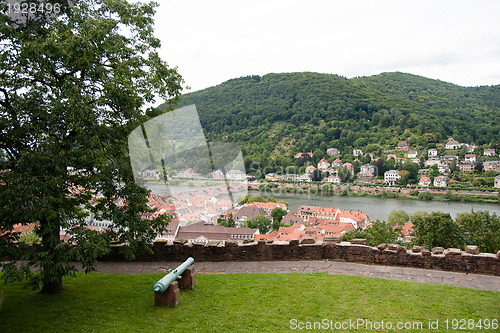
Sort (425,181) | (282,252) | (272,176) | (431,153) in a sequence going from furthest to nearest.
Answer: (431,153)
(272,176)
(425,181)
(282,252)

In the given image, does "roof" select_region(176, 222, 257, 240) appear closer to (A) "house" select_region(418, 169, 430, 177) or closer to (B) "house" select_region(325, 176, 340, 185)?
(B) "house" select_region(325, 176, 340, 185)

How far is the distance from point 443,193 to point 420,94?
278 feet

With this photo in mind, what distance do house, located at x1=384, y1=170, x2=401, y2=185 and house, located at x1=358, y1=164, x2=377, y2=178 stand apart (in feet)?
10.5

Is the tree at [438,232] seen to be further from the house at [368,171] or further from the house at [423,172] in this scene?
the house at [423,172]

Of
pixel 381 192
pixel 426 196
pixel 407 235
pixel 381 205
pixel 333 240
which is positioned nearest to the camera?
pixel 333 240

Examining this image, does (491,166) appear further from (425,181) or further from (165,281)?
(165,281)

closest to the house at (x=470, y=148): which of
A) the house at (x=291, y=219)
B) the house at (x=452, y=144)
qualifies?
the house at (x=452, y=144)

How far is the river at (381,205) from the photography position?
3903 centimetres

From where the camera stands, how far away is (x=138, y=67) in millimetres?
6031

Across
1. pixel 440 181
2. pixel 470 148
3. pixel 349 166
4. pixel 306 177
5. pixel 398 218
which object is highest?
pixel 470 148

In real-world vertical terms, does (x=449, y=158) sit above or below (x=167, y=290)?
above

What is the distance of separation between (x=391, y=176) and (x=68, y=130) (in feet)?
213

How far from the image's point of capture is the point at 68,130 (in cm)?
522

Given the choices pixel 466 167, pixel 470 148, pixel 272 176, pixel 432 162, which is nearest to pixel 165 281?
pixel 272 176
